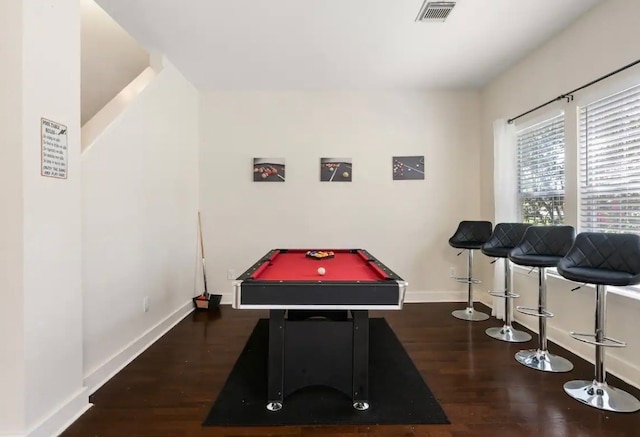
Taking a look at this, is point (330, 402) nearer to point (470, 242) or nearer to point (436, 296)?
point (470, 242)

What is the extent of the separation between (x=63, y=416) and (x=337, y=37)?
11.2ft

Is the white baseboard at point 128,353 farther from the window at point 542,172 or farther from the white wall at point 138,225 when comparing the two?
the window at point 542,172

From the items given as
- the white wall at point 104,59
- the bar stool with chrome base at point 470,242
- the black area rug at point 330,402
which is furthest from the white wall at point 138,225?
the bar stool with chrome base at point 470,242

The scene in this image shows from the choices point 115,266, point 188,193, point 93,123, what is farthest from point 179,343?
point 93,123

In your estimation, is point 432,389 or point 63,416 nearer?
point 63,416

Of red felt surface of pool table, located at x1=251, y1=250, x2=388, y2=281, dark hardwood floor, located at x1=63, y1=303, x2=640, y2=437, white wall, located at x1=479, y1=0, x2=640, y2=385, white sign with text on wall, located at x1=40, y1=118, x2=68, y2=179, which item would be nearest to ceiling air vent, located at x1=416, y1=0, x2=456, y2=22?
white wall, located at x1=479, y1=0, x2=640, y2=385

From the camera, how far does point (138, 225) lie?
289 cm

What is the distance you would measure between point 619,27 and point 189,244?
4511mm

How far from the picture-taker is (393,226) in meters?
4.39

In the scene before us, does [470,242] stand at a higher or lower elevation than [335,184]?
lower

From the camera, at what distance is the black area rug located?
190 centimetres

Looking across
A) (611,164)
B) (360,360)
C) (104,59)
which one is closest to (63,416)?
(360,360)

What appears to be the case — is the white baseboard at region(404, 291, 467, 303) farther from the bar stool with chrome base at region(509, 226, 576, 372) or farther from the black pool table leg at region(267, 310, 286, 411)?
the black pool table leg at region(267, 310, 286, 411)

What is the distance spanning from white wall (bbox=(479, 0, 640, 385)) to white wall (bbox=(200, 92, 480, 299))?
0.94 metres
